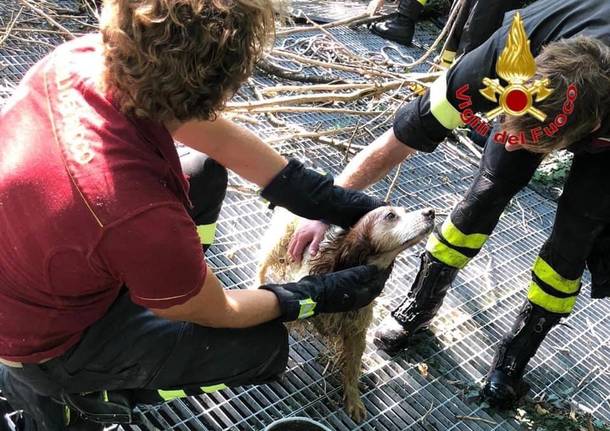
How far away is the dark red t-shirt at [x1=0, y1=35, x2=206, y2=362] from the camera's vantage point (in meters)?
1.54

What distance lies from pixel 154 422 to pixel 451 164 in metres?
3.04

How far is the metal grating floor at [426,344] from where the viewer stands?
9.21 feet

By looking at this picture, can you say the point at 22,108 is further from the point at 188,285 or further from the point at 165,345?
the point at 165,345

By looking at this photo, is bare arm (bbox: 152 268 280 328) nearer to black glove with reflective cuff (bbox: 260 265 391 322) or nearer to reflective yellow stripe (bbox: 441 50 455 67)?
black glove with reflective cuff (bbox: 260 265 391 322)

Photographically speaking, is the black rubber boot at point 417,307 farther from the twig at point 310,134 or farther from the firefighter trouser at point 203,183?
the twig at point 310,134

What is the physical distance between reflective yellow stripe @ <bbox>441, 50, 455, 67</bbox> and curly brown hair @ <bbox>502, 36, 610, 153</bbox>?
3.25 metres

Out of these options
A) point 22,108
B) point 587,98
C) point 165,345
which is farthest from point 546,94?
point 22,108

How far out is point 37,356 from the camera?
6.19ft

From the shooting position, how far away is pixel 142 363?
1988 millimetres

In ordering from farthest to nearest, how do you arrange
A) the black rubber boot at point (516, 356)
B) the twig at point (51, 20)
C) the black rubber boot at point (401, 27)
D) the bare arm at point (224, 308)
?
the black rubber boot at point (401, 27)
the twig at point (51, 20)
the black rubber boot at point (516, 356)
the bare arm at point (224, 308)

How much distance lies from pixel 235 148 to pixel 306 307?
25.9 inches

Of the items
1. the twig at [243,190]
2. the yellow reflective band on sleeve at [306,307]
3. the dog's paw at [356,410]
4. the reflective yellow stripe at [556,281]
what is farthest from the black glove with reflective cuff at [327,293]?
the twig at [243,190]

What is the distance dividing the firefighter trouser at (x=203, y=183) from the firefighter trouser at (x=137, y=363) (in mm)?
500

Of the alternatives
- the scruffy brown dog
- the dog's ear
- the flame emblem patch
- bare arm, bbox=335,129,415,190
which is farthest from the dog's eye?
the flame emblem patch
